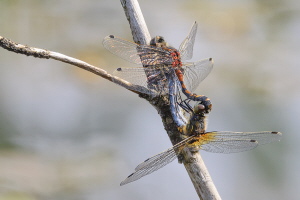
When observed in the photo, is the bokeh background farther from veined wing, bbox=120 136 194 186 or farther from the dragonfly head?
the dragonfly head

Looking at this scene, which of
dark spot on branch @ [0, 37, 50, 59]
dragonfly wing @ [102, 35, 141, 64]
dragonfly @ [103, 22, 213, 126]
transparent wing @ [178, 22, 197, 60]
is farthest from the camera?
transparent wing @ [178, 22, 197, 60]

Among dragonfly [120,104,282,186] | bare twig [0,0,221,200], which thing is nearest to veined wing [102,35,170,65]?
bare twig [0,0,221,200]

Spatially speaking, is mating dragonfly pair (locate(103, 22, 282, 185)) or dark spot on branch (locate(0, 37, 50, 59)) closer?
dark spot on branch (locate(0, 37, 50, 59))

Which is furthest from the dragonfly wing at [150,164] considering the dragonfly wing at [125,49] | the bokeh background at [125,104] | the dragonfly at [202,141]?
the bokeh background at [125,104]

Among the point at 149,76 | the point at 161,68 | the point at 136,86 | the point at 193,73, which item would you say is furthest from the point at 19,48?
the point at 193,73

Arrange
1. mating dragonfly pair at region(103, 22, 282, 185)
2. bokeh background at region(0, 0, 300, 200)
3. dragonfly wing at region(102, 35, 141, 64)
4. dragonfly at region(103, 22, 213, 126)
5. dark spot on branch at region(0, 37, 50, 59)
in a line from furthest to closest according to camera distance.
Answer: bokeh background at region(0, 0, 300, 200) < dragonfly wing at region(102, 35, 141, 64) < dragonfly at region(103, 22, 213, 126) < mating dragonfly pair at region(103, 22, 282, 185) < dark spot on branch at region(0, 37, 50, 59)

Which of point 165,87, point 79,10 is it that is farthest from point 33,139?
point 165,87

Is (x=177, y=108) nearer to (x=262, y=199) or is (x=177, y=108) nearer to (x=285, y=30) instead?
(x=262, y=199)

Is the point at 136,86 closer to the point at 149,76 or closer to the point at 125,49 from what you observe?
the point at 149,76
